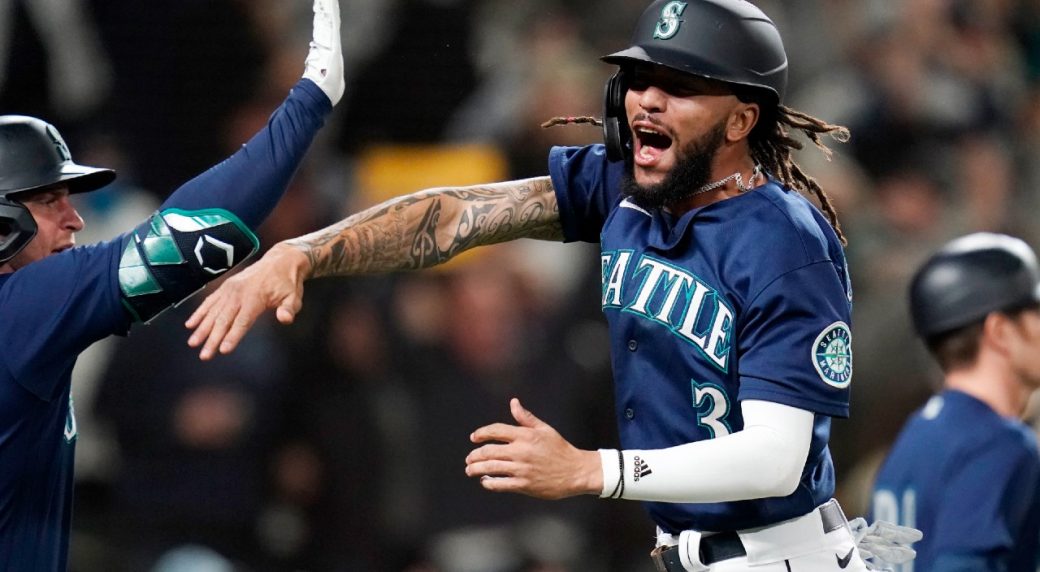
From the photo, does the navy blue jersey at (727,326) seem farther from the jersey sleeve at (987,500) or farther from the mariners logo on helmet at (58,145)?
the mariners logo on helmet at (58,145)

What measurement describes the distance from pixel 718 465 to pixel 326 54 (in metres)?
1.36

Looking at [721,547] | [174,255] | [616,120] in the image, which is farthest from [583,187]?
[174,255]

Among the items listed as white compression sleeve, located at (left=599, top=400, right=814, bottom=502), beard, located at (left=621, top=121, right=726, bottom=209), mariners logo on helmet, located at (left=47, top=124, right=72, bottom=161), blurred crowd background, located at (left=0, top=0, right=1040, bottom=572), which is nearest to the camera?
white compression sleeve, located at (left=599, top=400, right=814, bottom=502)

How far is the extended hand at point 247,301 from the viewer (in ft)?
10.3

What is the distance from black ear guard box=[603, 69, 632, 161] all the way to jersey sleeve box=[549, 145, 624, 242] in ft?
0.69

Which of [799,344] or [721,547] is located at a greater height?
[799,344]

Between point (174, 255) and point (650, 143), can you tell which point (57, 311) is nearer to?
point (174, 255)

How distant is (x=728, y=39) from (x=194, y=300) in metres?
4.08

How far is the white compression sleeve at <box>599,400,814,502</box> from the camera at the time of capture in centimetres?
306

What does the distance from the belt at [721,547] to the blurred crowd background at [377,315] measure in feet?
10.4

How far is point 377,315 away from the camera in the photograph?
6.82 metres

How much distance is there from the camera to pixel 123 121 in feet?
22.7

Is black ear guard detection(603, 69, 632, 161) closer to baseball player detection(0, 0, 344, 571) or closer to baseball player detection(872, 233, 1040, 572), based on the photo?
baseball player detection(0, 0, 344, 571)

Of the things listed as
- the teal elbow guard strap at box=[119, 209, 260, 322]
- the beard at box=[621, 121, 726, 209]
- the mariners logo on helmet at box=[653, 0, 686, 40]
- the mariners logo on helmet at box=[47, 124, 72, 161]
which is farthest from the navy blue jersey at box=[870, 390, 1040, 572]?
the mariners logo on helmet at box=[47, 124, 72, 161]
